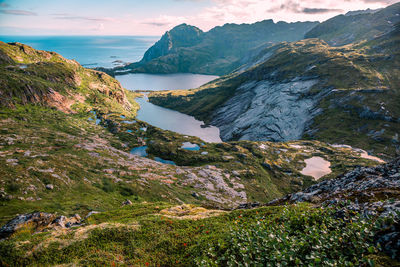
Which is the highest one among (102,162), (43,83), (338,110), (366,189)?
(43,83)

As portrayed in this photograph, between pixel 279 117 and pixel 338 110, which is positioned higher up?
pixel 338 110

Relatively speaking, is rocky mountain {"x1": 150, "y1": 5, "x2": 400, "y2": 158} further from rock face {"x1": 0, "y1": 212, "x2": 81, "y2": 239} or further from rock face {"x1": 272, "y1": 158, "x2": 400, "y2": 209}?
rock face {"x1": 0, "y1": 212, "x2": 81, "y2": 239}

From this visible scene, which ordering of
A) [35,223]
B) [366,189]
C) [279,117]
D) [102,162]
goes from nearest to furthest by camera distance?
[35,223], [366,189], [102,162], [279,117]

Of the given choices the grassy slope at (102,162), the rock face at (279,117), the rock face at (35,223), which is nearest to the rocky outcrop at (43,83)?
the grassy slope at (102,162)

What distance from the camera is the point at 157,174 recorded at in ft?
221

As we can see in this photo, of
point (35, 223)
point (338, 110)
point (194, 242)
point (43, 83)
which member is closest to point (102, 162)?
point (35, 223)

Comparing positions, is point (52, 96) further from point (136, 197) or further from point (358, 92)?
point (358, 92)

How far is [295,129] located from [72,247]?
171m

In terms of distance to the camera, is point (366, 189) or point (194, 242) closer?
point (194, 242)

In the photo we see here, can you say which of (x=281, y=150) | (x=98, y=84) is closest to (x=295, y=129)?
(x=281, y=150)

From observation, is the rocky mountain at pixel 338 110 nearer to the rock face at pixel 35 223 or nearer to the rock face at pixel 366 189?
the rock face at pixel 366 189

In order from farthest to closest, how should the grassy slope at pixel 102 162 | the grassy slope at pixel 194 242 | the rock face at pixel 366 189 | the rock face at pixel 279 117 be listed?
the rock face at pixel 279 117 → the grassy slope at pixel 102 162 → the rock face at pixel 366 189 → the grassy slope at pixel 194 242

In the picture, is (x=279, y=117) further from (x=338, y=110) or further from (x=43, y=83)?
(x=43, y=83)

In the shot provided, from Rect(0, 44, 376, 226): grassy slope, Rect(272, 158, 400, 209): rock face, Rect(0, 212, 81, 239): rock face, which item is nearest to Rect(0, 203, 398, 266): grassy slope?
Rect(0, 212, 81, 239): rock face
